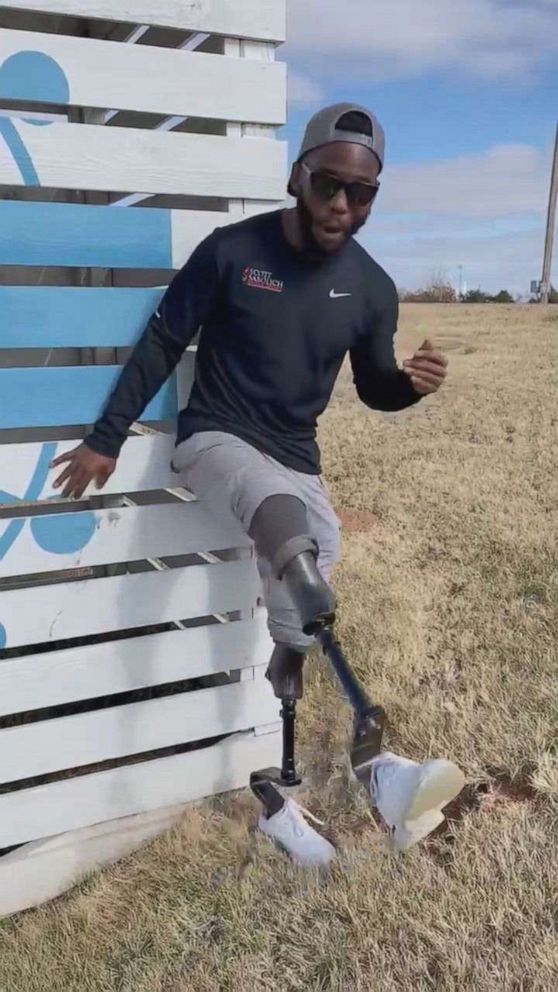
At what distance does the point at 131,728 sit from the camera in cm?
282

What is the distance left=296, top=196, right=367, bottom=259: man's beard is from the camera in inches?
97.6

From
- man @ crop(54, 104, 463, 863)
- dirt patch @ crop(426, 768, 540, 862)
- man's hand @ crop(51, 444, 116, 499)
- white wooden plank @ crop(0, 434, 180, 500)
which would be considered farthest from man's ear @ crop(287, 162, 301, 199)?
dirt patch @ crop(426, 768, 540, 862)

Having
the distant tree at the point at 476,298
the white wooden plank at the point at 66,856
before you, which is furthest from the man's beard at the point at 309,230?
the distant tree at the point at 476,298

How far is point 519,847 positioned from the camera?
2.44 m

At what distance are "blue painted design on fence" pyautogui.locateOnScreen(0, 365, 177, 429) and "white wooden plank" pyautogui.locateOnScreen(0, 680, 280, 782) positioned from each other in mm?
852

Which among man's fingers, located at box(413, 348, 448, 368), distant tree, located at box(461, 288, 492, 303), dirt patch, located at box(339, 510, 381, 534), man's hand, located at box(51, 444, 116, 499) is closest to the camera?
man's hand, located at box(51, 444, 116, 499)

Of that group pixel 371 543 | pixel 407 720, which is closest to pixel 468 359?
pixel 371 543

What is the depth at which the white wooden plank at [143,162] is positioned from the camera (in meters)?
2.37

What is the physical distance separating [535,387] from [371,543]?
5243 mm

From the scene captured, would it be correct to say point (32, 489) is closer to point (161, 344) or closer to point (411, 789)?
point (161, 344)

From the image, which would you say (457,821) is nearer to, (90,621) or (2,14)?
(90,621)

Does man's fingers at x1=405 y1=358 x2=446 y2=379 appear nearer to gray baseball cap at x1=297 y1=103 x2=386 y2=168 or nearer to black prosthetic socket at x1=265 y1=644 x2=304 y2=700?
gray baseball cap at x1=297 y1=103 x2=386 y2=168

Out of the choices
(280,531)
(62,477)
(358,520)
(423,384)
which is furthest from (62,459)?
(358,520)

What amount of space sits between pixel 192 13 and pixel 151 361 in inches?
35.9
